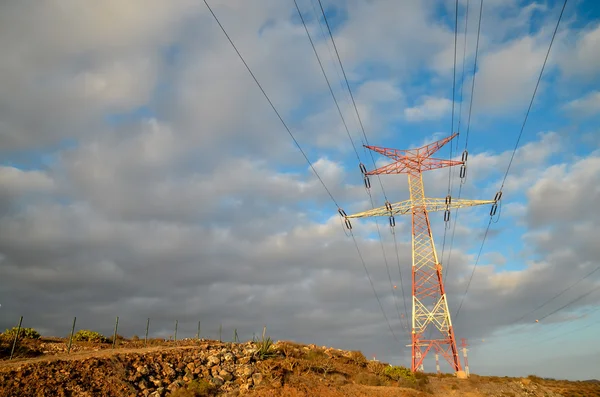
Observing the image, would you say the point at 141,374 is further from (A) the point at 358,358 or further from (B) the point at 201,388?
(A) the point at 358,358

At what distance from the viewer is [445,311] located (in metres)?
38.3

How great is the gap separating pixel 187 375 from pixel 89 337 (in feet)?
58.6

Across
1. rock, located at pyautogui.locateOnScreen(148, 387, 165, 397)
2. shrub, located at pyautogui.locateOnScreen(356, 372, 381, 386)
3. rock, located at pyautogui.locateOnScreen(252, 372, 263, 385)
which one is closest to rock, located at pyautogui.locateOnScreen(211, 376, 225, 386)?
rock, located at pyautogui.locateOnScreen(252, 372, 263, 385)

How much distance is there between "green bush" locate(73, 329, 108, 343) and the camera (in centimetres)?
3897

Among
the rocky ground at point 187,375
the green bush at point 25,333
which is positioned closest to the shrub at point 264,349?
the rocky ground at point 187,375

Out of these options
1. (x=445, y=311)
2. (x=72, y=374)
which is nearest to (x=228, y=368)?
(x=72, y=374)

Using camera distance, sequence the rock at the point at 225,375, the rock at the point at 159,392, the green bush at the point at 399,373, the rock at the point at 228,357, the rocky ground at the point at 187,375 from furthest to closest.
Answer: the green bush at the point at 399,373
the rock at the point at 228,357
the rock at the point at 225,375
the rock at the point at 159,392
the rocky ground at the point at 187,375

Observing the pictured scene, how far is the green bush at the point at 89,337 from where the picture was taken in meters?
39.0

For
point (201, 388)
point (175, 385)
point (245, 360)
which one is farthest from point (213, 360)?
point (175, 385)

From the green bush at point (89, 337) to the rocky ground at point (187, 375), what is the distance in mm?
2540

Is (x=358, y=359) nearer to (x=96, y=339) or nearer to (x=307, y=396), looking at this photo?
(x=307, y=396)

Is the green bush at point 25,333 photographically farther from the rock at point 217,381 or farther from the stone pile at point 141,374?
the rock at point 217,381

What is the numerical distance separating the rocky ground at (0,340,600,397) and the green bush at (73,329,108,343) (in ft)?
8.33

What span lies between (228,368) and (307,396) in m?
6.33
